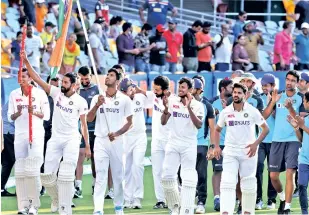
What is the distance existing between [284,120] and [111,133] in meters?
2.70

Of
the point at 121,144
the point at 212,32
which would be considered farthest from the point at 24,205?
the point at 212,32

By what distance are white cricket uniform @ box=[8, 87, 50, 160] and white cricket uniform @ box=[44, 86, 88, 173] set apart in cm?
64

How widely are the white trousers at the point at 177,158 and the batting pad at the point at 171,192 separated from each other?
0.07 m

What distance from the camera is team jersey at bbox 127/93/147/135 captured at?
20656mm

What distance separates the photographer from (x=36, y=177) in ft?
61.7

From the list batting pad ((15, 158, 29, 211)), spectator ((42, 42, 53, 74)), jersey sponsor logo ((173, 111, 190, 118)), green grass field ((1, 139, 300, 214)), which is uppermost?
spectator ((42, 42, 53, 74))

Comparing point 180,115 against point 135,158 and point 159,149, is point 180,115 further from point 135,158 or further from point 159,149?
point 135,158

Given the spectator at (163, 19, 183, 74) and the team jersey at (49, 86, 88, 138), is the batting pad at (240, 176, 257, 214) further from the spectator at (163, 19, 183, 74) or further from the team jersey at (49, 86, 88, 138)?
Answer: the spectator at (163, 19, 183, 74)

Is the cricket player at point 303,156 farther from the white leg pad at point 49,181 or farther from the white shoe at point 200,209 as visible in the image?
the white leg pad at point 49,181

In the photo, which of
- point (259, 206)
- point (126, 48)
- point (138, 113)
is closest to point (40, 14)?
point (126, 48)

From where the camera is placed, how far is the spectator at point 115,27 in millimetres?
32938

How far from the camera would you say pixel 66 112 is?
18578 millimetres

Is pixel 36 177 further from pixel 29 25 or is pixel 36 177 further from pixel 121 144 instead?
pixel 29 25

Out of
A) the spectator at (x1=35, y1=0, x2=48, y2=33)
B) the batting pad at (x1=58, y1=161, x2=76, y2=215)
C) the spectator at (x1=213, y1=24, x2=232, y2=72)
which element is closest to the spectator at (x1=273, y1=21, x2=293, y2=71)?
the spectator at (x1=213, y1=24, x2=232, y2=72)
